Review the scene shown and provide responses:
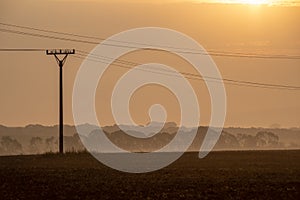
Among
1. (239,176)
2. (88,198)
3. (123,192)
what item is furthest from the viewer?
(239,176)

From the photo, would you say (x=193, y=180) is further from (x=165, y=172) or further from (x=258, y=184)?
(x=165, y=172)

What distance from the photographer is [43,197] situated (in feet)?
131

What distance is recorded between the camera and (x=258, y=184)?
1820 inches

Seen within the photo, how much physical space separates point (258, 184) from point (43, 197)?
1250cm

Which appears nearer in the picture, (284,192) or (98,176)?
(284,192)

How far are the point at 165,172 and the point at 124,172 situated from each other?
2.74 metres

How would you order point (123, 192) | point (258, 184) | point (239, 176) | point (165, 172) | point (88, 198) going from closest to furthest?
point (88, 198) < point (123, 192) < point (258, 184) < point (239, 176) < point (165, 172)

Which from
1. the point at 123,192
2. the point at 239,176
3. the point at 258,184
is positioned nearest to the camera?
the point at 123,192

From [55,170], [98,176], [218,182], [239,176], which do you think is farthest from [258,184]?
[55,170]

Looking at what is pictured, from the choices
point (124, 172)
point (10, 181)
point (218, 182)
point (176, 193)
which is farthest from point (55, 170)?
point (176, 193)

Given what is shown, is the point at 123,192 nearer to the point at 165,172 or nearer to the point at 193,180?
the point at 193,180

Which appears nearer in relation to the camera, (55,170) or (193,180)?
(193,180)

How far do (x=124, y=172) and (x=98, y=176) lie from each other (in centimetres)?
526

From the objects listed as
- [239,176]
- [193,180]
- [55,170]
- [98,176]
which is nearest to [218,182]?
[193,180]
